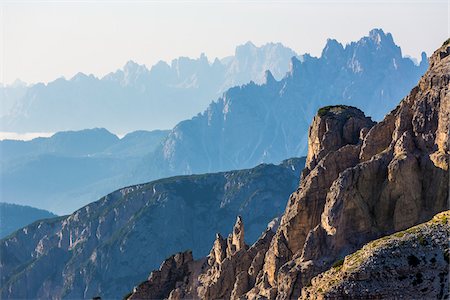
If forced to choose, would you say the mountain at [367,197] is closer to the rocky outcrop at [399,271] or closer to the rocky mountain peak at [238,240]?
the rocky outcrop at [399,271]

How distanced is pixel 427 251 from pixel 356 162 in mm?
41932

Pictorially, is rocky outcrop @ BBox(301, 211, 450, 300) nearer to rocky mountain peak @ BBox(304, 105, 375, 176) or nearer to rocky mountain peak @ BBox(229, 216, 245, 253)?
rocky mountain peak @ BBox(304, 105, 375, 176)

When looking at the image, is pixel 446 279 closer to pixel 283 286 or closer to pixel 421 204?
pixel 421 204

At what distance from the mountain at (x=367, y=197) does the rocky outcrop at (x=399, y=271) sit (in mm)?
104

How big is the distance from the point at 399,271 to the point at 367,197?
30823 millimetres

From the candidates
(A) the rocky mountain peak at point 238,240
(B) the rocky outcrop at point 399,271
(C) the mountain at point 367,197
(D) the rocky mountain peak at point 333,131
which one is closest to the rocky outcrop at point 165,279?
(A) the rocky mountain peak at point 238,240

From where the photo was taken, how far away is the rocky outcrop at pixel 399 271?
210 ft

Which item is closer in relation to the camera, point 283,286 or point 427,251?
point 427,251

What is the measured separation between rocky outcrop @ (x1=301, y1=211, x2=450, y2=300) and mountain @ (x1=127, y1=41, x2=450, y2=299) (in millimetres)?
104

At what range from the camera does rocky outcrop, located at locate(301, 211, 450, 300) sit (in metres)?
64.1

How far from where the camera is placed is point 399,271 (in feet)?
213

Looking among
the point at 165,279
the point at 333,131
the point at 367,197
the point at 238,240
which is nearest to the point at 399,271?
the point at 367,197

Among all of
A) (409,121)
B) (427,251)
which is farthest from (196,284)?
(427,251)

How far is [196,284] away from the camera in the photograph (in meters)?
148
